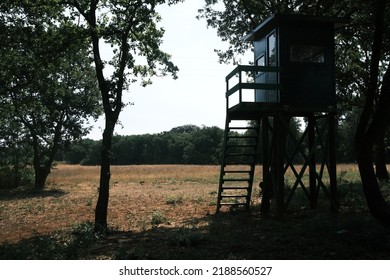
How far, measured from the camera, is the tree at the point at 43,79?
550 inches

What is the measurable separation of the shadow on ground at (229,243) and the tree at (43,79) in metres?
6.86

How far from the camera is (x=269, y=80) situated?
14.1 meters

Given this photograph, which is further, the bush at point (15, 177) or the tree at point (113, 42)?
the bush at point (15, 177)

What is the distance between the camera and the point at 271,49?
564 inches

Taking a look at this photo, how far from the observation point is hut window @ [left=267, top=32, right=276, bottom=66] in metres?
14.0

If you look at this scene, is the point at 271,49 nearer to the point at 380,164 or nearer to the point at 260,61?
the point at 260,61

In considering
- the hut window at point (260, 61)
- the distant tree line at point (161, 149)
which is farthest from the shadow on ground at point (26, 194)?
the distant tree line at point (161, 149)

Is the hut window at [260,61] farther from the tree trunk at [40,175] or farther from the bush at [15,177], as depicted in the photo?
the bush at [15,177]

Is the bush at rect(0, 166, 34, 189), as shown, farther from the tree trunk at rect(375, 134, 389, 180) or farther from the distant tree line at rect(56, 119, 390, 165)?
the distant tree line at rect(56, 119, 390, 165)

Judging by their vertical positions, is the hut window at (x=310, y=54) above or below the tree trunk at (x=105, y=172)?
above

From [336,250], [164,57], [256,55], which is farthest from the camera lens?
[256,55]

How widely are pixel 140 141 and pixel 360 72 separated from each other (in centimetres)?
9846

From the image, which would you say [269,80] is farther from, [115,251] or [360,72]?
[360,72]
